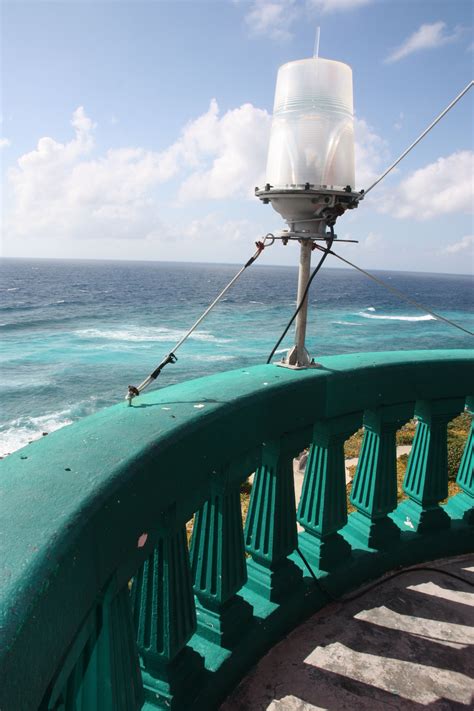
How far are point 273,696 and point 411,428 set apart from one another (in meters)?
31.2

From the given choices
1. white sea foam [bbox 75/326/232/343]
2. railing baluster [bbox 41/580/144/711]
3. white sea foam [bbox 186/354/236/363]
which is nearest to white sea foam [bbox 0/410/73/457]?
white sea foam [bbox 186/354/236/363]

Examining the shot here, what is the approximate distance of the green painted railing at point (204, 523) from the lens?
108 centimetres

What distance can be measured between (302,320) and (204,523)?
3.34 ft

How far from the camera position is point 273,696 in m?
2.15

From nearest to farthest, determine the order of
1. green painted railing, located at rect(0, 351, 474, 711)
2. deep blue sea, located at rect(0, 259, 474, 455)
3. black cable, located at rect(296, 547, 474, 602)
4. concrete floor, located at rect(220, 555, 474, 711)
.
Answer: green painted railing, located at rect(0, 351, 474, 711) → concrete floor, located at rect(220, 555, 474, 711) → black cable, located at rect(296, 547, 474, 602) → deep blue sea, located at rect(0, 259, 474, 455)

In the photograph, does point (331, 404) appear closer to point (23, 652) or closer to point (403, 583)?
point (403, 583)

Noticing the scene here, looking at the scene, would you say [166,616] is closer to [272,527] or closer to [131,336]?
[272,527]

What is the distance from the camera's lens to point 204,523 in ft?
6.77

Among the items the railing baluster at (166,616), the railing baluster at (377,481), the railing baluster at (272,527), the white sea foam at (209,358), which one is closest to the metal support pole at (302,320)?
the railing baluster at (272,527)

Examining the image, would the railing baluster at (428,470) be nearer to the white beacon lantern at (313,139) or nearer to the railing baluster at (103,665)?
the white beacon lantern at (313,139)

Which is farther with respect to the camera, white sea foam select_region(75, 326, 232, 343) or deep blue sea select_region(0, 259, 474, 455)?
white sea foam select_region(75, 326, 232, 343)

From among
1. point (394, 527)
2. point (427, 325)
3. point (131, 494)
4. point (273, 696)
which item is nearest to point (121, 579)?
point (131, 494)

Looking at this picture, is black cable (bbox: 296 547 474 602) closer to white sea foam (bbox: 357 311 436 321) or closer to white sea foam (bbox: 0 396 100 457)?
white sea foam (bbox: 0 396 100 457)

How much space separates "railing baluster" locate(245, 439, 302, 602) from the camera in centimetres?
233
